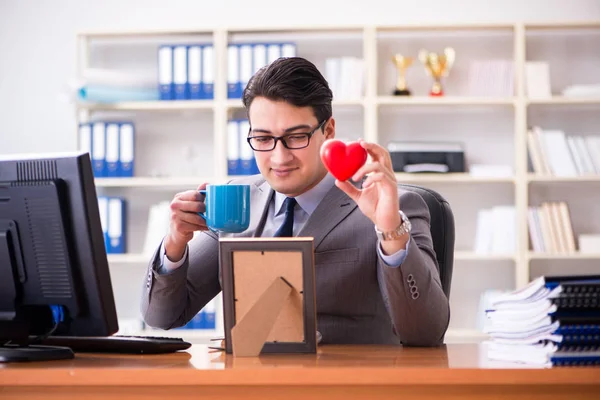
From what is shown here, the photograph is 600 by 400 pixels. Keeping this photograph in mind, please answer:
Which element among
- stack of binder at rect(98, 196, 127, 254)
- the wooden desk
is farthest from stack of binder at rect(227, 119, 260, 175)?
the wooden desk

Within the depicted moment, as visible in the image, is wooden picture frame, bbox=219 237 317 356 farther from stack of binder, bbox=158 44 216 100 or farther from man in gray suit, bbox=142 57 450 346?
stack of binder, bbox=158 44 216 100

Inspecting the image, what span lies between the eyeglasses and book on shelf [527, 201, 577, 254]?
7.94 ft

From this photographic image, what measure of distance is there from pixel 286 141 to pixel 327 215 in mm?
197

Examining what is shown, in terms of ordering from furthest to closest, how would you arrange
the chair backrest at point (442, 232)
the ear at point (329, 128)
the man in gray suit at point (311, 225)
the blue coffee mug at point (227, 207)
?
the chair backrest at point (442, 232), the ear at point (329, 128), the man in gray suit at point (311, 225), the blue coffee mug at point (227, 207)

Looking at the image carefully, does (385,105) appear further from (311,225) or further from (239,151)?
(311,225)

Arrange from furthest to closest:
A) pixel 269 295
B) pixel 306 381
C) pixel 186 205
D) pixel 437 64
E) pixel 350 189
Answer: pixel 437 64, pixel 186 205, pixel 350 189, pixel 269 295, pixel 306 381

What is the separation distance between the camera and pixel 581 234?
4191 mm

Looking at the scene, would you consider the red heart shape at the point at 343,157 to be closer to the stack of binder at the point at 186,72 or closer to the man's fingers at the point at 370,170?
the man's fingers at the point at 370,170

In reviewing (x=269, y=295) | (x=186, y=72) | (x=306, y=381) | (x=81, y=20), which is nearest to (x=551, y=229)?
(x=186, y=72)

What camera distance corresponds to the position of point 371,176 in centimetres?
149

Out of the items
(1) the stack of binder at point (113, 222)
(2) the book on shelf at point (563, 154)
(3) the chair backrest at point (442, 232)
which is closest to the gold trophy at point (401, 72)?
(2) the book on shelf at point (563, 154)

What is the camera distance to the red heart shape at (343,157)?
59.2 inches

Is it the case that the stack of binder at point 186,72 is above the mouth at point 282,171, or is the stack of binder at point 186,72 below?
above

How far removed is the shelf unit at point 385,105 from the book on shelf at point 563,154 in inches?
2.3
